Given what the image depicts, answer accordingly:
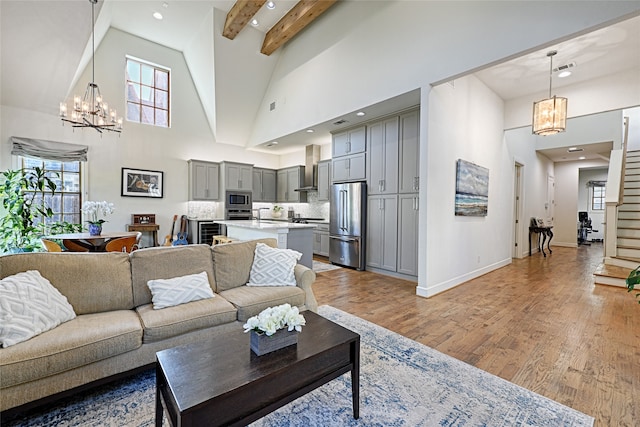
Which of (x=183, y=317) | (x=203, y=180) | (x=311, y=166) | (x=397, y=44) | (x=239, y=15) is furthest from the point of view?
(x=311, y=166)

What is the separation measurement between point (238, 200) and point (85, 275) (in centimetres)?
545

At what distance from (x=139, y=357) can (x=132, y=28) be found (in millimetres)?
6984

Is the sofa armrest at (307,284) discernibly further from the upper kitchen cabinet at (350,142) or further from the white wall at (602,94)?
the white wall at (602,94)

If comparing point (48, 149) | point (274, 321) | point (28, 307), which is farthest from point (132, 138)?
point (274, 321)

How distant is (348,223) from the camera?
17.7ft

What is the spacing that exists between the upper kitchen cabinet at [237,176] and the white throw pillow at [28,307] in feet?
18.3

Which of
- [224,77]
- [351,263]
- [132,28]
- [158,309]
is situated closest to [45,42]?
[132,28]

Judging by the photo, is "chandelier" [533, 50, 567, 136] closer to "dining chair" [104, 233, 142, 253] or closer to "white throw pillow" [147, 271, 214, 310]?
"white throw pillow" [147, 271, 214, 310]

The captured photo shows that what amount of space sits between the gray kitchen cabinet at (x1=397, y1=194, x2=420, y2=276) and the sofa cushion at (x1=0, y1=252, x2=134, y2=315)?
12.6 ft

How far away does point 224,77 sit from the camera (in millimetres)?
6156

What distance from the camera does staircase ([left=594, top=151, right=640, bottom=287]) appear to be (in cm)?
444

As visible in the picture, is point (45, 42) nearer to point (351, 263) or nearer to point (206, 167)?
point (206, 167)

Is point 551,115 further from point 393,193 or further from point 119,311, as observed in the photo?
point 119,311

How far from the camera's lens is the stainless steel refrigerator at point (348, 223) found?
5.25 meters
